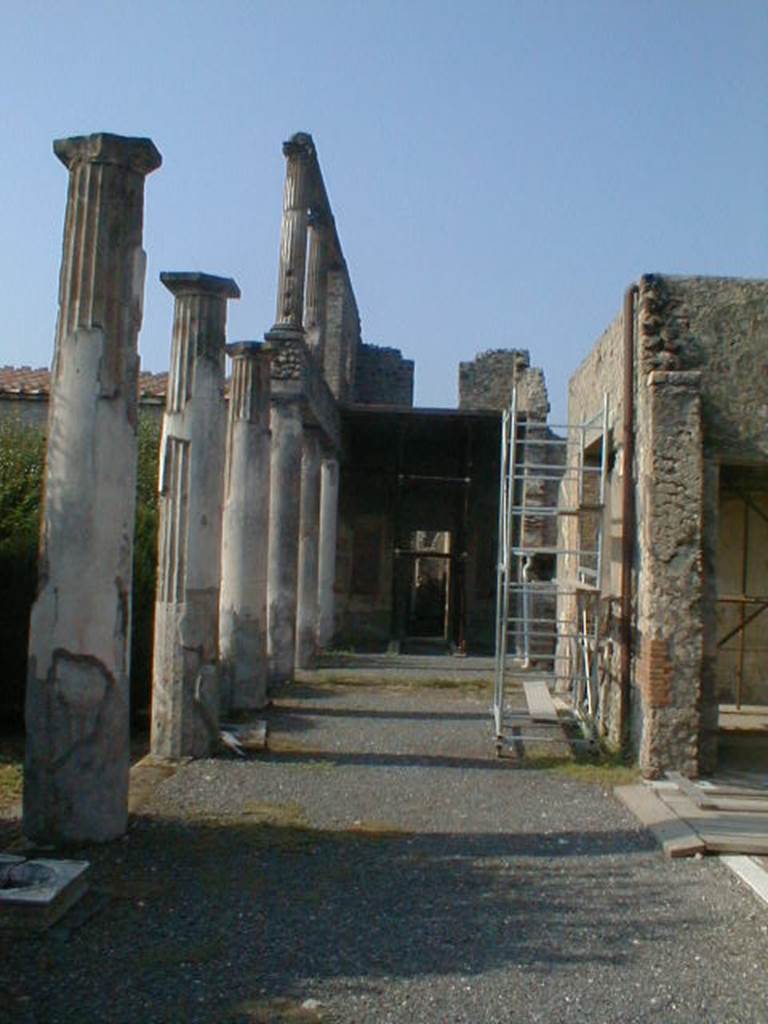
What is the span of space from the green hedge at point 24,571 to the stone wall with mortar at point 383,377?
40.8 ft

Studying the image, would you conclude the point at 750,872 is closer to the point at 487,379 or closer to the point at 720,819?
the point at 720,819

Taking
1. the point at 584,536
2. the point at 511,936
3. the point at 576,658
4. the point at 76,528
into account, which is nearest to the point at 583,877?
the point at 511,936

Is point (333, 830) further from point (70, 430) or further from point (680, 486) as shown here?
point (680, 486)

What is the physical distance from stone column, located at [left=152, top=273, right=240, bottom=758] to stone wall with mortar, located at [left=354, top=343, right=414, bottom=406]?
1600 centimetres

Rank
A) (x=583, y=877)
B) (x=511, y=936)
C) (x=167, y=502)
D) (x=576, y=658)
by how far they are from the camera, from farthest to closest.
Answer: (x=576, y=658), (x=167, y=502), (x=583, y=877), (x=511, y=936)

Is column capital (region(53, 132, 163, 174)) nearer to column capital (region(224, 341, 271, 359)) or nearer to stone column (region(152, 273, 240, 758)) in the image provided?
stone column (region(152, 273, 240, 758))

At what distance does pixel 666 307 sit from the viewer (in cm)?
850

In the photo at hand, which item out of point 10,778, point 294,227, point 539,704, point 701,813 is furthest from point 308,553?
point 701,813

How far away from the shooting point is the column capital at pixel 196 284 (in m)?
9.15

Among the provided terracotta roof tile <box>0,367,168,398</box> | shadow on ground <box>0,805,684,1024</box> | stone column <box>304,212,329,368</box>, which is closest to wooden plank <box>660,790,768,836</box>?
shadow on ground <box>0,805,684,1024</box>

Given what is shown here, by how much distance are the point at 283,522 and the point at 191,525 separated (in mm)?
5155

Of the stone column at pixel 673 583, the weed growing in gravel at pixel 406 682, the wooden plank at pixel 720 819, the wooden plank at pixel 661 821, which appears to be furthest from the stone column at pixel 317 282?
the wooden plank at pixel 720 819

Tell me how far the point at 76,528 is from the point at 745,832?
3.87 m

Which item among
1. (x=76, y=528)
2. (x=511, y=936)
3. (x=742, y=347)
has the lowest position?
(x=511, y=936)
